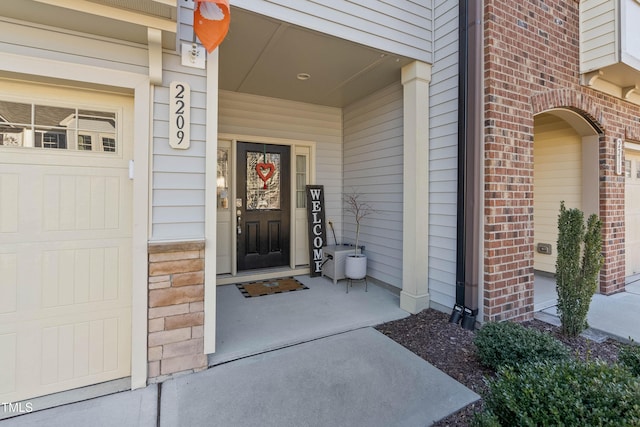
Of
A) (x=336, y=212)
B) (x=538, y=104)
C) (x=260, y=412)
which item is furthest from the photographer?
(x=336, y=212)

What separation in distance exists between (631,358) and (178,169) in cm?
315

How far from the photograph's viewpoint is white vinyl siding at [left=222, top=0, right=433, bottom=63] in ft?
8.70

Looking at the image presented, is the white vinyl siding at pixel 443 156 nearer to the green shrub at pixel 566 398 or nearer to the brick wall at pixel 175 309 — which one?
the green shrub at pixel 566 398

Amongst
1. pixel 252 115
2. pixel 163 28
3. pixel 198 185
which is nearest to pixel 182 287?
pixel 198 185

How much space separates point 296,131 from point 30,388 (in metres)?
4.06

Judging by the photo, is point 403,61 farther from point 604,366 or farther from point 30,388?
point 30,388

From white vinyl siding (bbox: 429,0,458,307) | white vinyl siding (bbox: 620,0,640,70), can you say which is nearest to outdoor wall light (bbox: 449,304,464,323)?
white vinyl siding (bbox: 429,0,458,307)

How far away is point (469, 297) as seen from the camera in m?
3.03

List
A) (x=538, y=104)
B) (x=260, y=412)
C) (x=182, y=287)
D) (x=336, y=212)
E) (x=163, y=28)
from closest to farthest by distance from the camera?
(x=260, y=412)
(x=163, y=28)
(x=182, y=287)
(x=538, y=104)
(x=336, y=212)

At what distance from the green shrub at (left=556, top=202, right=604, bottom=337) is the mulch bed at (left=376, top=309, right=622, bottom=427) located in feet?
0.75

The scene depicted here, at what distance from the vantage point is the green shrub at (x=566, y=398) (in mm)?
1192

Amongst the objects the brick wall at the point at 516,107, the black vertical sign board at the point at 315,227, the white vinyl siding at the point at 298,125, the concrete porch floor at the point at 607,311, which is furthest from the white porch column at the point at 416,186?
the white vinyl siding at the point at 298,125

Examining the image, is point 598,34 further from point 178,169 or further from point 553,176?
point 178,169

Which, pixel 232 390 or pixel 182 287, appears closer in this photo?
pixel 232 390
